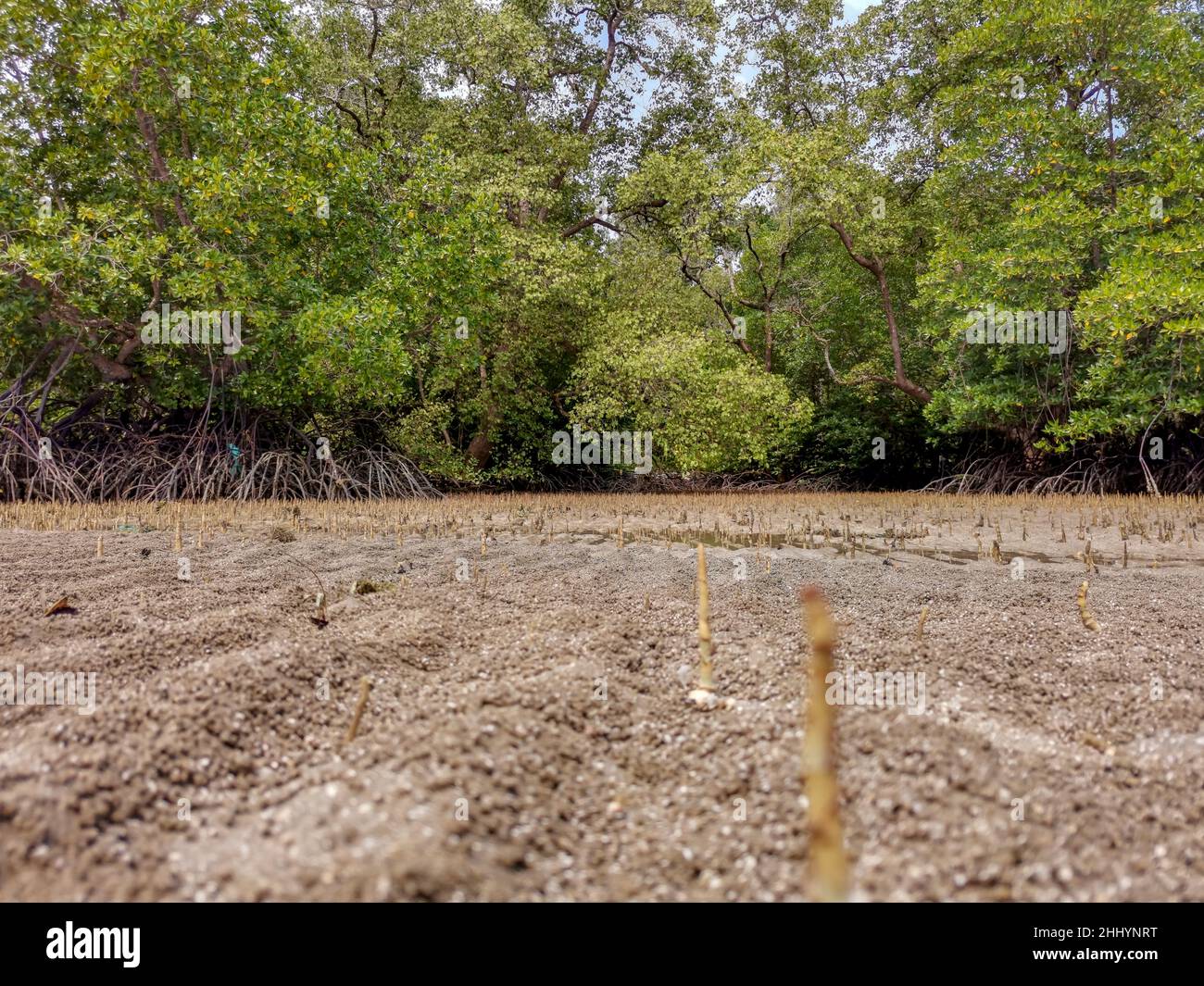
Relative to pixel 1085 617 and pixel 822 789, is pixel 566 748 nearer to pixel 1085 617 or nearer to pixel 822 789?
pixel 822 789

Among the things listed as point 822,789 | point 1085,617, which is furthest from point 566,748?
point 1085,617

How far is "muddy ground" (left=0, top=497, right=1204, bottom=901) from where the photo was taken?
1442 mm

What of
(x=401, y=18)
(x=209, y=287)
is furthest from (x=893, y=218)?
(x=209, y=287)

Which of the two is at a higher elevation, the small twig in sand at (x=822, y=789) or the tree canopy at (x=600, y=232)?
the tree canopy at (x=600, y=232)

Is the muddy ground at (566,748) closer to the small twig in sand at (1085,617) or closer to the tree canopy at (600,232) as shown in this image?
the small twig in sand at (1085,617)

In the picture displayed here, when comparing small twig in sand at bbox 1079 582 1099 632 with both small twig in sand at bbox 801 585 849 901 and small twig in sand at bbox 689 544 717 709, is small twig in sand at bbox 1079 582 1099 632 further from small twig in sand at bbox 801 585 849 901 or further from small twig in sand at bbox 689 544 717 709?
small twig in sand at bbox 801 585 849 901

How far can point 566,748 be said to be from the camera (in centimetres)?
204

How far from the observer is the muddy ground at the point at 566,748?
1442 mm

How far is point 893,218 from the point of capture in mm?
15188

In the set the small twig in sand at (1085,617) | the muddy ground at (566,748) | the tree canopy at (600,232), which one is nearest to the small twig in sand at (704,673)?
the muddy ground at (566,748)

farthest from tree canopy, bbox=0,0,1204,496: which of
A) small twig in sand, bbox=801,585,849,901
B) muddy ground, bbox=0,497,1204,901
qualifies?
small twig in sand, bbox=801,585,849,901

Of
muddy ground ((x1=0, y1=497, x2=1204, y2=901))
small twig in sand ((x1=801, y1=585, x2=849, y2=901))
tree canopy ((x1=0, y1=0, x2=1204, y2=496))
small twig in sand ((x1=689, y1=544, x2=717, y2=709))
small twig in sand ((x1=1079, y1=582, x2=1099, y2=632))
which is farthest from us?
tree canopy ((x1=0, y1=0, x2=1204, y2=496))
